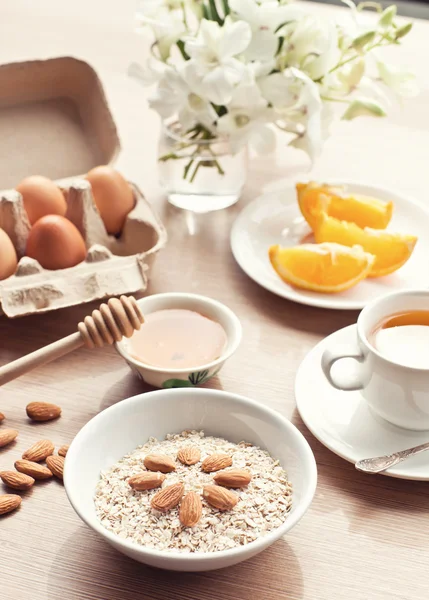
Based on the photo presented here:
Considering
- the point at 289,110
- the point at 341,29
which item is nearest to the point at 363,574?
the point at 289,110

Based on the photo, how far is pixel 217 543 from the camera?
779 millimetres

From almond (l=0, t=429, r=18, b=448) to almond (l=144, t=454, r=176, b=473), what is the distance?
20cm

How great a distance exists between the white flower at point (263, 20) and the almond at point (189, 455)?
0.69 meters

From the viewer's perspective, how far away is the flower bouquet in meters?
1.25

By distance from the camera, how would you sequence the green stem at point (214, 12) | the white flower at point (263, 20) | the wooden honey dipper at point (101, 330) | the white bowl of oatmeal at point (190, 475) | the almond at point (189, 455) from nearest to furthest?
1. the white bowl of oatmeal at point (190, 475)
2. the almond at point (189, 455)
3. the wooden honey dipper at point (101, 330)
4. the white flower at point (263, 20)
5. the green stem at point (214, 12)

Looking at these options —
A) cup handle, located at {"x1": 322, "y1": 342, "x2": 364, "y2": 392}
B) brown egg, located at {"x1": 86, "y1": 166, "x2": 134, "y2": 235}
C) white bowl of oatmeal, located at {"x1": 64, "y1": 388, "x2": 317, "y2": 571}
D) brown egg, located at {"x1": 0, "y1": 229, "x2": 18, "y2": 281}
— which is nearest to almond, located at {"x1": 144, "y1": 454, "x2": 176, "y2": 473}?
white bowl of oatmeal, located at {"x1": 64, "y1": 388, "x2": 317, "y2": 571}

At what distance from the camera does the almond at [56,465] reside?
36.3 inches

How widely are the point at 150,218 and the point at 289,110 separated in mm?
302

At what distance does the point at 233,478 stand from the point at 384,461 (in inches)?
7.4

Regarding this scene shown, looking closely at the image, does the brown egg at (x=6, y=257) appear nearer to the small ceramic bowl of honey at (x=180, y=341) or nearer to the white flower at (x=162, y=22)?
the small ceramic bowl of honey at (x=180, y=341)

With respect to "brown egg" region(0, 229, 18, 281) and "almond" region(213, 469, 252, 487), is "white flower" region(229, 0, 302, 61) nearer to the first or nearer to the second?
"brown egg" region(0, 229, 18, 281)

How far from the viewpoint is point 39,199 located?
126cm

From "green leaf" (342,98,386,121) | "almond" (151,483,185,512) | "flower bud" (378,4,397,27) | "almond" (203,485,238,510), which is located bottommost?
"almond" (203,485,238,510)

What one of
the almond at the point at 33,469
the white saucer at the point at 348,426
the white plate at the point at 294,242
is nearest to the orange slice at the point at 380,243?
the white plate at the point at 294,242
